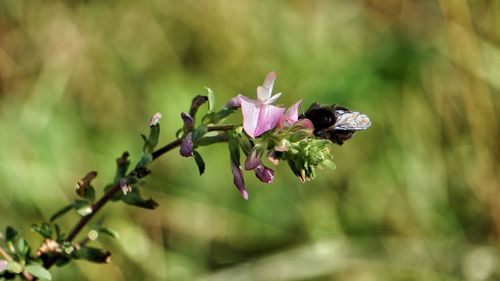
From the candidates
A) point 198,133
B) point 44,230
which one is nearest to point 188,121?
point 198,133

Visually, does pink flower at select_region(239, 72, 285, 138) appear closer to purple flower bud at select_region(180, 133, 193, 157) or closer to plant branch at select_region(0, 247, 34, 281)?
purple flower bud at select_region(180, 133, 193, 157)

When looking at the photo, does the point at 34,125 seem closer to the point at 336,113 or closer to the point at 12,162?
the point at 12,162

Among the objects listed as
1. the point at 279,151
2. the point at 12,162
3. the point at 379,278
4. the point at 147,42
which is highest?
the point at 147,42

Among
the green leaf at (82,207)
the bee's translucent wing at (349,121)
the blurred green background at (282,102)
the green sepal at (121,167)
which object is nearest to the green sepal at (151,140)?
the green sepal at (121,167)

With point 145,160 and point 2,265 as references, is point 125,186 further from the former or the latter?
point 2,265

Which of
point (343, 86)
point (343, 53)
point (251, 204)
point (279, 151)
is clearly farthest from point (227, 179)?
point (279, 151)

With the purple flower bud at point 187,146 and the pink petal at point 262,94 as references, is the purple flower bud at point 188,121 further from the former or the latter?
the pink petal at point 262,94
